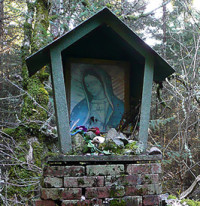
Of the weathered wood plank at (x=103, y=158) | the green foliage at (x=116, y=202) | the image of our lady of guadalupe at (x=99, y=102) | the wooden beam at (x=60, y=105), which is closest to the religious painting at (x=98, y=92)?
the image of our lady of guadalupe at (x=99, y=102)

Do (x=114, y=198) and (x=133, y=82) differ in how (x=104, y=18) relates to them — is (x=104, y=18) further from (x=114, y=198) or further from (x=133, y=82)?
(x=114, y=198)

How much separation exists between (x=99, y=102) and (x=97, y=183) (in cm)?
133

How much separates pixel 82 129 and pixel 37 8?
501 cm

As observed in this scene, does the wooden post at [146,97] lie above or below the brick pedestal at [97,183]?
above

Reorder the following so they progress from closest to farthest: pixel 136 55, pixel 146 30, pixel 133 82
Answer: pixel 136 55 → pixel 133 82 → pixel 146 30

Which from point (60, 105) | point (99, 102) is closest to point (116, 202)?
point (60, 105)

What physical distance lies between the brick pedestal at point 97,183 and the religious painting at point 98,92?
0.96 metres

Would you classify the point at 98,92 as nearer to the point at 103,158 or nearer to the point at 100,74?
the point at 100,74

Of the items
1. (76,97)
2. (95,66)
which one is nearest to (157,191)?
(76,97)

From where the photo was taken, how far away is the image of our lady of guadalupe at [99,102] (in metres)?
3.43

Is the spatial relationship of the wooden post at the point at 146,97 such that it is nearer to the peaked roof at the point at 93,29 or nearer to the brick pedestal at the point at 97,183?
the peaked roof at the point at 93,29

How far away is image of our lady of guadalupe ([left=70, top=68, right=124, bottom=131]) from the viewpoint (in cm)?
Result: 343

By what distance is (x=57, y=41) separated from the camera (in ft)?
8.73

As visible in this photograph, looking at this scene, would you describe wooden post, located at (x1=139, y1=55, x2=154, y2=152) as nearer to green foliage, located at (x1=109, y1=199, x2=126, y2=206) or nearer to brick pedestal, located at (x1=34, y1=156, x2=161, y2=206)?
brick pedestal, located at (x1=34, y1=156, x2=161, y2=206)
